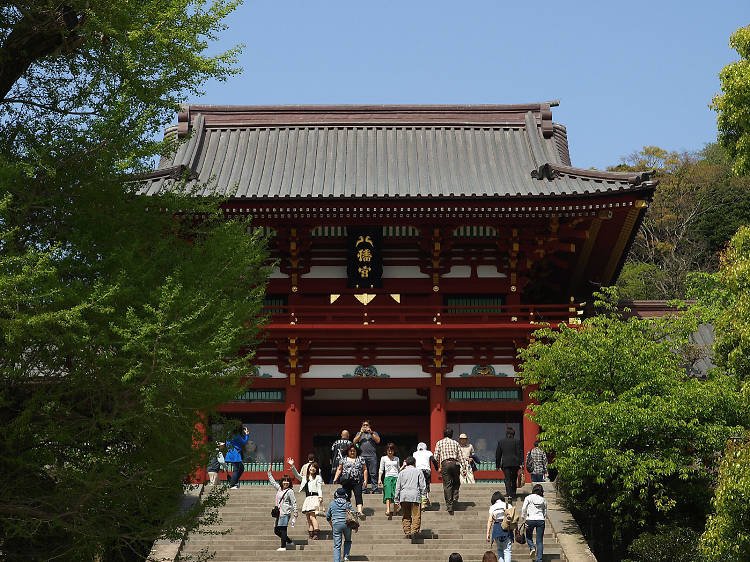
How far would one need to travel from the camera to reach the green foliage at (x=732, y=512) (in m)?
13.9

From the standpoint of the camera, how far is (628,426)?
1819cm

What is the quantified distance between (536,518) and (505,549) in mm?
831

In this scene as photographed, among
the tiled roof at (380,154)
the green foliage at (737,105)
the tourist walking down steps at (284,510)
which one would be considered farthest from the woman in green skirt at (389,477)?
the green foliage at (737,105)

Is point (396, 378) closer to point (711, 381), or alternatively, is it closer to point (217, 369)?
point (711, 381)

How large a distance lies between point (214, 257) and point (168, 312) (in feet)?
5.87

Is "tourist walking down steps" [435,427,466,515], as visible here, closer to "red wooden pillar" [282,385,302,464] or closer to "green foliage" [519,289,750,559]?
"green foliage" [519,289,750,559]

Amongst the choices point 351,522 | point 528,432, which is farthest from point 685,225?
point 351,522

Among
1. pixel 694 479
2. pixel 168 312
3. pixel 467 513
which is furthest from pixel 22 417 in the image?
pixel 694 479

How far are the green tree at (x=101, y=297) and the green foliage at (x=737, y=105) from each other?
766 centimetres

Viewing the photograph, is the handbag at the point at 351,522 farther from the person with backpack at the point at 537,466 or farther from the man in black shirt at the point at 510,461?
the person with backpack at the point at 537,466

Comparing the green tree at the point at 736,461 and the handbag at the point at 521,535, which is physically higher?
the green tree at the point at 736,461

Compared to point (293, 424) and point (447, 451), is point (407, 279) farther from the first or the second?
point (447, 451)

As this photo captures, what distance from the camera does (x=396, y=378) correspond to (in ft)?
82.4

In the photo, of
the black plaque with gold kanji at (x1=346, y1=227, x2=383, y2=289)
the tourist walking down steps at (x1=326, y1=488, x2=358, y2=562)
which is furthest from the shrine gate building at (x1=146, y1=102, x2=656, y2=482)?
the tourist walking down steps at (x1=326, y1=488, x2=358, y2=562)
